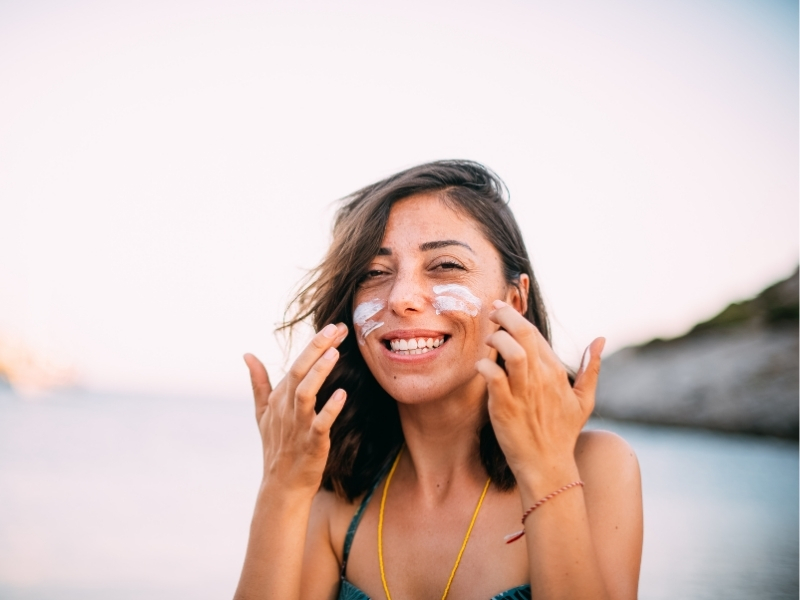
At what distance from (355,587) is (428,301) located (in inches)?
49.1

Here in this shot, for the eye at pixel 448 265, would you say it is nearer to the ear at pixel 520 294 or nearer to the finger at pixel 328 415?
the ear at pixel 520 294

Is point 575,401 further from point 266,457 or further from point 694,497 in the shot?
point 694,497

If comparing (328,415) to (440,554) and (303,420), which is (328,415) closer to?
(303,420)

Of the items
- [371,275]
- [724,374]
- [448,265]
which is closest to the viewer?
[448,265]

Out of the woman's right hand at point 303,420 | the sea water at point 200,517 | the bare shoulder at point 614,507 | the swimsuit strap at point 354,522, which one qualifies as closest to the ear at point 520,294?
the bare shoulder at point 614,507

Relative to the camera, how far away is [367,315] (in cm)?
269

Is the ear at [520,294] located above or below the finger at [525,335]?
above

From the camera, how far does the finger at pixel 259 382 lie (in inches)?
109

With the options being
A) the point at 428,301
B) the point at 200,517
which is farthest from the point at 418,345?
the point at 200,517

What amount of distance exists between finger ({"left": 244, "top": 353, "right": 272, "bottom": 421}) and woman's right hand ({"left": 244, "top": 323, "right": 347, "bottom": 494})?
16cm

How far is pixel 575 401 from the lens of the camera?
2088 millimetres

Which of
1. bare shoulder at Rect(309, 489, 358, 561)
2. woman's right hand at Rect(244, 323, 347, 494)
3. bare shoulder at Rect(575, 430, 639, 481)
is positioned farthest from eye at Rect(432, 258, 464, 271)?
bare shoulder at Rect(309, 489, 358, 561)

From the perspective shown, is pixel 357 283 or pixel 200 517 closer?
pixel 357 283

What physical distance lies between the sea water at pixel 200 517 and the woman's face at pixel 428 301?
2.55 m
